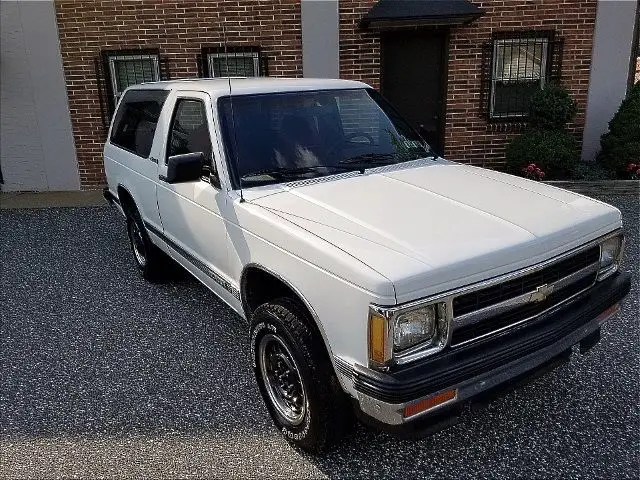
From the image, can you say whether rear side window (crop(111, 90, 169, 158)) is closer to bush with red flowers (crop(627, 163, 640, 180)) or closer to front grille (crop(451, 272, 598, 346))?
front grille (crop(451, 272, 598, 346))

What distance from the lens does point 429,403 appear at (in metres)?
2.29

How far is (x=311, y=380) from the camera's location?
260 centimetres

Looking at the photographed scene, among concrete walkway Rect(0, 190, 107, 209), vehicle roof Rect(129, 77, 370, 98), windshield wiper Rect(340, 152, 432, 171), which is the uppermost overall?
vehicle roof Rect(129, 77, 370, 98)

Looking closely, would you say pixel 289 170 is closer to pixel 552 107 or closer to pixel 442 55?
pixel 552 107

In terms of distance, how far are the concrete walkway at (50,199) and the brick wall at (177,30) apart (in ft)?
6.28

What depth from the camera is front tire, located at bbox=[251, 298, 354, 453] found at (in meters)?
2.62

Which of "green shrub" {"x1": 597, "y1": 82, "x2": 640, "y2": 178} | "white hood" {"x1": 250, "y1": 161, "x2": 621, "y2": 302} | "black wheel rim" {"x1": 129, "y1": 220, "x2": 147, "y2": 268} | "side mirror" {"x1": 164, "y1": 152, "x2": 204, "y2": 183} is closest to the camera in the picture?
"white hood" {"x1": 250, "y1": 161, "x2": 621, "y2": 302}

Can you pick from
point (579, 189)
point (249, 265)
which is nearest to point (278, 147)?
point (249, 265)

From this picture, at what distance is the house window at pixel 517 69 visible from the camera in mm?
8805

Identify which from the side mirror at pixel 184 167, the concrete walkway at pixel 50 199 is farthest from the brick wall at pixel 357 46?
the side mirror at pixel 184 167

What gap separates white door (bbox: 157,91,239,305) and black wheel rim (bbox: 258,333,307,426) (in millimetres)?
521

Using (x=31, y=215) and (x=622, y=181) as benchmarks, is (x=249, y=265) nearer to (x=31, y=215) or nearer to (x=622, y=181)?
(x=31, y=215)

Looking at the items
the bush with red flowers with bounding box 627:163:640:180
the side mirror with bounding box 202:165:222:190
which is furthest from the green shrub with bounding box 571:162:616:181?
the side mirror with bounding box 202:165:222:190

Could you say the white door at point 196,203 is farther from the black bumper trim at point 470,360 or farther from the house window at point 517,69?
the house window at point 517,69
